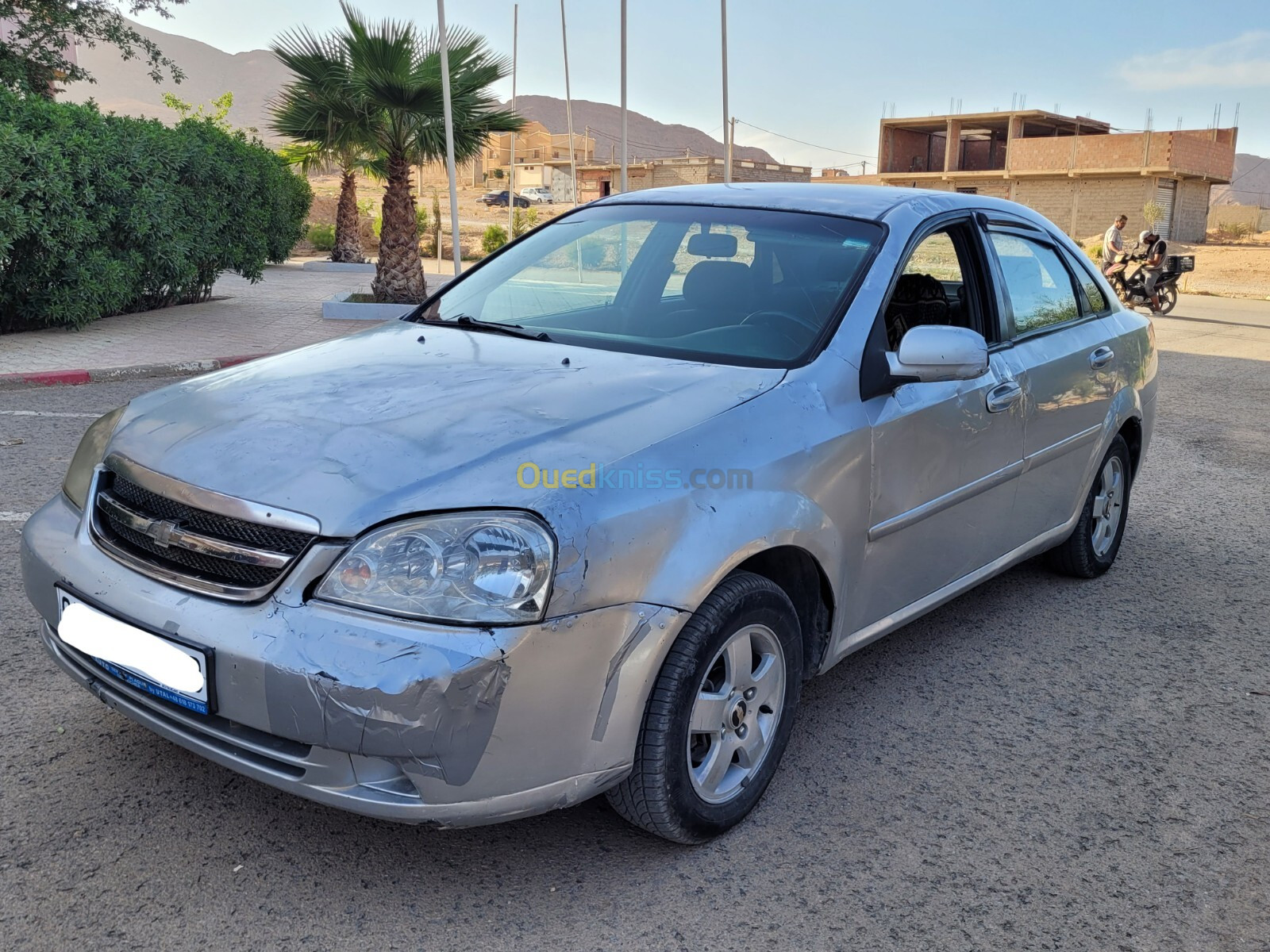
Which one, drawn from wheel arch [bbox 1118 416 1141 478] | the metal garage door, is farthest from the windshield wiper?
the metal garage door

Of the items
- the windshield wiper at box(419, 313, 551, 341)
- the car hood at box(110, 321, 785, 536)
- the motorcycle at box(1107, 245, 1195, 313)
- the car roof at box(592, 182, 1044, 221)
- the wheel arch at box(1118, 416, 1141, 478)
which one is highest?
the car roof at box(592, 182, 1044, 221)

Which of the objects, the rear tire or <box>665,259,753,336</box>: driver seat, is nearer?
<box>665,259,753,336</box>: driver seat

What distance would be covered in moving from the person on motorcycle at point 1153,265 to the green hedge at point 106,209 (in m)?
15.3

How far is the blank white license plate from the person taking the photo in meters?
2.29

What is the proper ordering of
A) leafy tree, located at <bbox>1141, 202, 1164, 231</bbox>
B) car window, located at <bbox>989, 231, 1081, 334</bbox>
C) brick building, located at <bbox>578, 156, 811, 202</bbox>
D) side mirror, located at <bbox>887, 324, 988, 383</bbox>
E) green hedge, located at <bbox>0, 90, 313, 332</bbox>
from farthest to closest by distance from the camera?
brick building, located at <bbox>578, 156, 811, 202</bbox>
leafy tree, located at <bbox>1141, 202, 1164, 231</bbox>
green hedge, located at <bbox>0, 90, 313, 332</bbox>
car window, located at <bbox>989, 231, 1081, 334</bbox>
side mirror, located at <bbox>887, 324, 988, 383</bbox>

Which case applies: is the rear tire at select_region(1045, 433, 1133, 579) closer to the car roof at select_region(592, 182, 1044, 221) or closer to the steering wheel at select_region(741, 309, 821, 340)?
the car roof at select_region(592, 182, 1044, 221)

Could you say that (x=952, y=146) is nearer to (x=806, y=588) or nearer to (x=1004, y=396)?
(x=1004, y=396)

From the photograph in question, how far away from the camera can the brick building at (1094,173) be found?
5047 centimetres

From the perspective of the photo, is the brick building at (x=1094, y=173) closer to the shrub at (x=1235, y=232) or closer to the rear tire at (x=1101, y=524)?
the shrub at (x=1235, y=232)

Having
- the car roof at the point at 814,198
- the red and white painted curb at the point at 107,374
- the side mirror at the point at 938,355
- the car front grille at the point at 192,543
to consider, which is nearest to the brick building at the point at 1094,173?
the red and white painted curb at the point at 107,374

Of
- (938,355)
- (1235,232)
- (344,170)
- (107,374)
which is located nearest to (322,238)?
(344,170)

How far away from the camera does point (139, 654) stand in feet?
7.86

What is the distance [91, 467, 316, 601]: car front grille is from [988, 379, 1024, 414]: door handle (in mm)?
2282

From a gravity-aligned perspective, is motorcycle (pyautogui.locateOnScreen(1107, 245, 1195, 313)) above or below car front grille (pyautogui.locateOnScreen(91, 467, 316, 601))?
below
